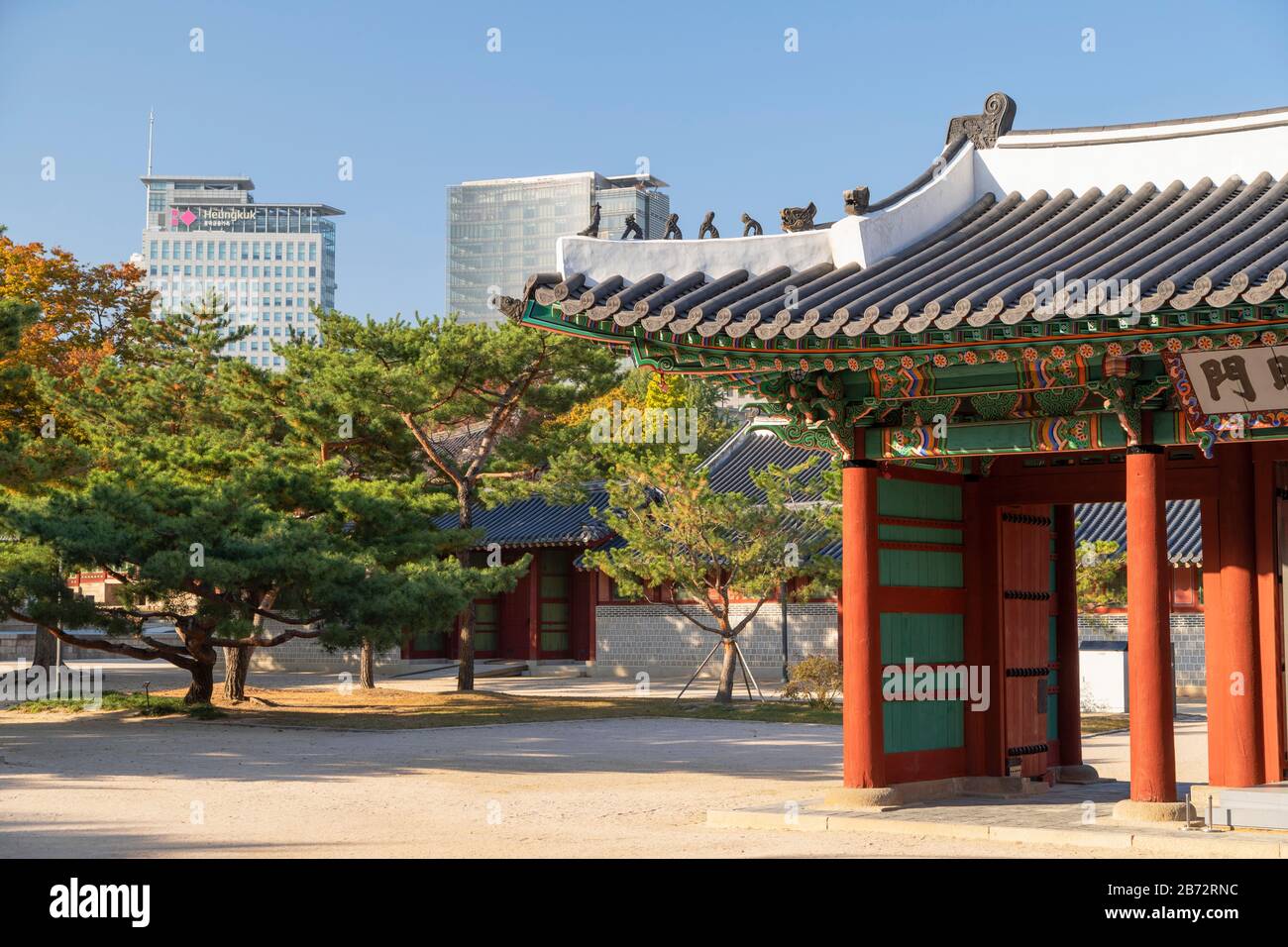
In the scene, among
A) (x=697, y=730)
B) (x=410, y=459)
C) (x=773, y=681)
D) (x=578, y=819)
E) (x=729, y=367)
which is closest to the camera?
(x=729, y=367)

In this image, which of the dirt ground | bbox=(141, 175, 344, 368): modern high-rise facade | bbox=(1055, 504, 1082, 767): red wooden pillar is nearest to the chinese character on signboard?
the dirt ground

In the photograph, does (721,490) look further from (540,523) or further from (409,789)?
(409,789)

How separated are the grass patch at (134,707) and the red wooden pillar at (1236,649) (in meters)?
16.3

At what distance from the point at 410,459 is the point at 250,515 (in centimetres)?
995

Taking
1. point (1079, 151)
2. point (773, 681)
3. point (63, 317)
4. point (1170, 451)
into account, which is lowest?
point (773, 681)

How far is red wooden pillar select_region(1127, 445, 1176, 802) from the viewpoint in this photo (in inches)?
438

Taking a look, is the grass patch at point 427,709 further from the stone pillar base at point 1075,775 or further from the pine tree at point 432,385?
the stone pillar base at point 1075,775

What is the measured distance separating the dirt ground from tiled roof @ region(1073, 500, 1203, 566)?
11207 millimetres

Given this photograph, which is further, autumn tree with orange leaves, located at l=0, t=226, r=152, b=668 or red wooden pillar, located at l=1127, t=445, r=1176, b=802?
autumn tree with orange leaves, located at l=0, t=226, r=152, b=668

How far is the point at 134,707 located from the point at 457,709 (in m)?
5.92

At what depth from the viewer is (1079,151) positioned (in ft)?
44.1

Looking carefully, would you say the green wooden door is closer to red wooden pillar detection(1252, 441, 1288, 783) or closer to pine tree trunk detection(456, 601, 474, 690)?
pine tree trunk detection(456, 601, 474, 690)

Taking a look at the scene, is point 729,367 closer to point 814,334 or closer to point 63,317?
point 814,334
